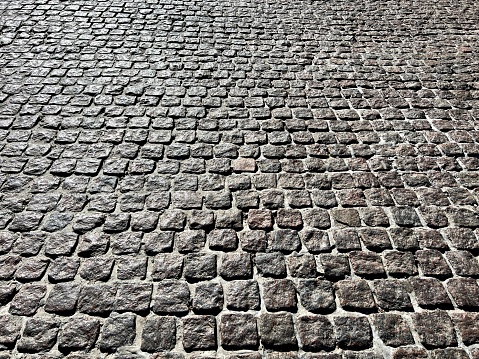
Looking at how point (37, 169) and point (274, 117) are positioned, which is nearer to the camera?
point (37, 169)

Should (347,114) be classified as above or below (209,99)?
below

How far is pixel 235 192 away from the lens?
157 inches

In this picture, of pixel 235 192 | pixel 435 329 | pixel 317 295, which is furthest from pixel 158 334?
pixel 435 329

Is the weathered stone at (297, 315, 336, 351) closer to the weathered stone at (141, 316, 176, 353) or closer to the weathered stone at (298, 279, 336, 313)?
the weathered stone at (298, 279, 336, 313)

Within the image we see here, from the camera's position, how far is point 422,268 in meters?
3.34

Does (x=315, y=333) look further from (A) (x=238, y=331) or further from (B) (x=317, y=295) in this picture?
(A) (x=238, y=331)

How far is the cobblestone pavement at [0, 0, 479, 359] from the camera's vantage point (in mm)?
2916

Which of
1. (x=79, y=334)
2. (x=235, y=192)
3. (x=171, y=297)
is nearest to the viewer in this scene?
(x=79, y=334)

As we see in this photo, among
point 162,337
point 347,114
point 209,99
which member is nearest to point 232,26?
point 209,99

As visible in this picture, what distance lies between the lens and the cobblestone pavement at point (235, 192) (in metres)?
2.92

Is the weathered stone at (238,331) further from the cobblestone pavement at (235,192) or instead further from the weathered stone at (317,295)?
the weathered stone at (317,295)

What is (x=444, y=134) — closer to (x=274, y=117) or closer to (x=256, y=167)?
(x=274, y=117)

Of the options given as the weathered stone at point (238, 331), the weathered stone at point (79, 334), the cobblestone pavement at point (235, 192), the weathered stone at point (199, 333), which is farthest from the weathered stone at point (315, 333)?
the weathered stone at point (79, 334)

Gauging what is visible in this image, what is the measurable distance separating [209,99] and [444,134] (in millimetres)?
3027
